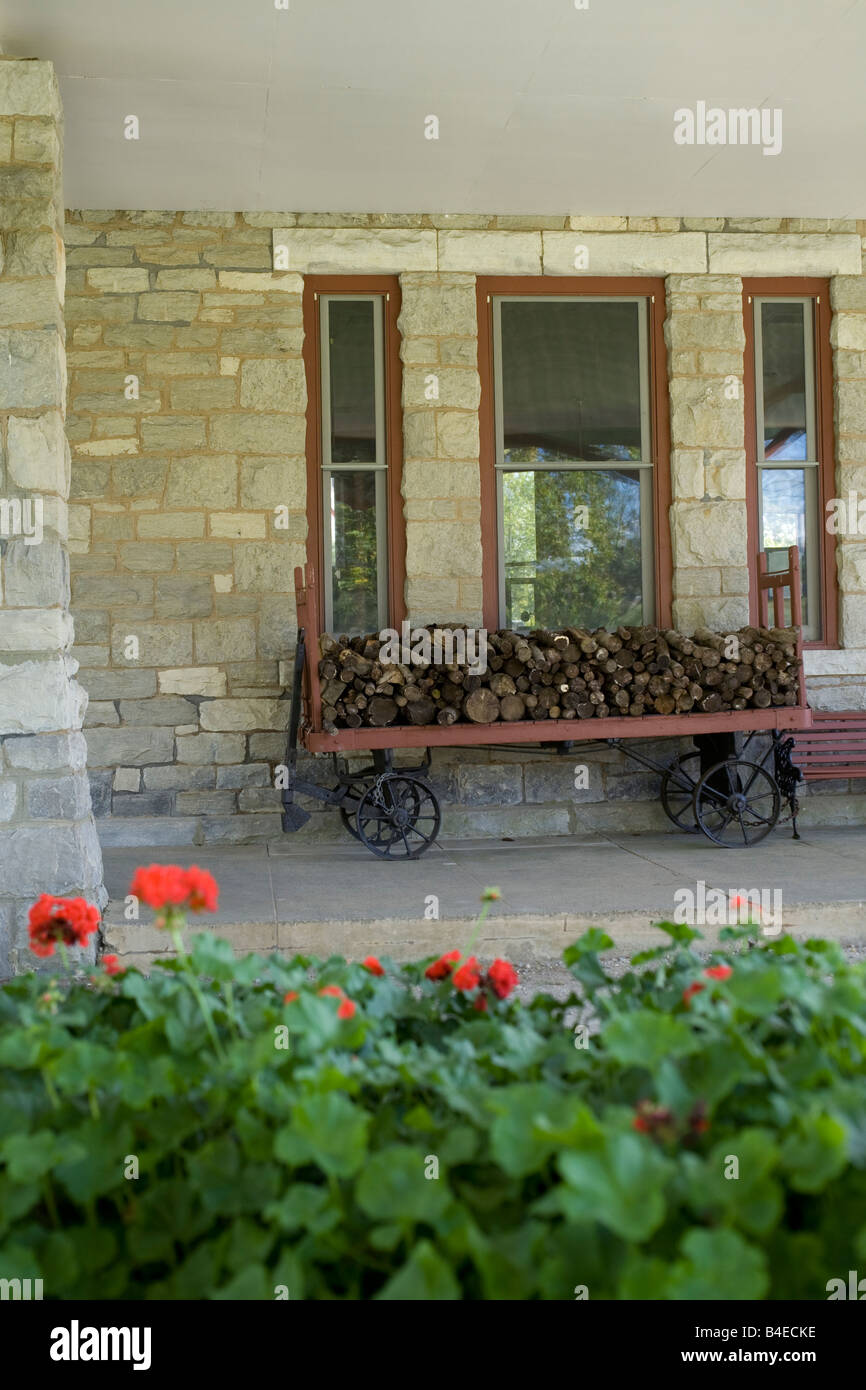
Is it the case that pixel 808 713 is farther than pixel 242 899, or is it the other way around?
pixel 808 713

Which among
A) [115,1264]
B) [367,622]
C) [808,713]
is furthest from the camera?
[367,622]

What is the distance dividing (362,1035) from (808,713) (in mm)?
5066

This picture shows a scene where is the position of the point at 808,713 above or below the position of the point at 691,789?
above

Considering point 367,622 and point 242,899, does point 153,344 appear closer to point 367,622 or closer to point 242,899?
point 367,622

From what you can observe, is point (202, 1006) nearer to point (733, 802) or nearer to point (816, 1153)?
point (816, 1153)

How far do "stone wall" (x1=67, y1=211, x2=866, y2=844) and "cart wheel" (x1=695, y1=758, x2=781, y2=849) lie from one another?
632 mm

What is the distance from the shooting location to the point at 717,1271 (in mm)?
885

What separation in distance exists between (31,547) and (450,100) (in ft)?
8.66

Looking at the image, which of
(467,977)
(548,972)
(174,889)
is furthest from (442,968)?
(548,972)

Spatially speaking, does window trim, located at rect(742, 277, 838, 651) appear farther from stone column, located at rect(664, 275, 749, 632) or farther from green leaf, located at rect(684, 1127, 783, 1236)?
green leaf, located at rect(684, 1127, 783, 1236)

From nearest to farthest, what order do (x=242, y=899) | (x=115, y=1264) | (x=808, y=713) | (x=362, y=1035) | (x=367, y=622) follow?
(x=115, y=1264)
(x=362, y=1035)
(x=242, y=899)
(x=808, y=713)
(x=367, y=622)

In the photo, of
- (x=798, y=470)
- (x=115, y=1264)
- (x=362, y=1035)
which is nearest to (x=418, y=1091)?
(x=362, y=1035)

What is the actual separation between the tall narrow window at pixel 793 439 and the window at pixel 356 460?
209cm

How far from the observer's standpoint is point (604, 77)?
4.90 meters
